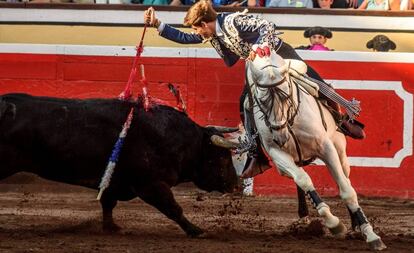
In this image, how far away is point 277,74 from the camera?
23.7 ft

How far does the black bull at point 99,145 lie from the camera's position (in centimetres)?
774

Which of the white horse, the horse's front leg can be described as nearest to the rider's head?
the white horse

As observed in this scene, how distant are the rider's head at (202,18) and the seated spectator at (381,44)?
4.16m

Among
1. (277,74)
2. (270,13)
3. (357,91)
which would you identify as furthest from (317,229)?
(270,13)

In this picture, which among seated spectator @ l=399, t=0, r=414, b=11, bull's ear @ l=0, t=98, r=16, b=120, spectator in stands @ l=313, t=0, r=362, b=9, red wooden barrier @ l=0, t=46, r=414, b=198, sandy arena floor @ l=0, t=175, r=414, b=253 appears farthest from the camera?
spectator in stands @ l=313, t=0, r=362, b=9

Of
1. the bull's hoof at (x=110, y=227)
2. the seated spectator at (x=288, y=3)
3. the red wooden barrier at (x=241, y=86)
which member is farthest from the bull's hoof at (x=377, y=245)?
the seated spectator at (x=288, y=3)

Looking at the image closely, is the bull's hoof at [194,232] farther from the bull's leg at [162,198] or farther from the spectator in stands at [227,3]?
the spectator in stands at [227,3]

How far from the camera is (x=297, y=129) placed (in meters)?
7.63

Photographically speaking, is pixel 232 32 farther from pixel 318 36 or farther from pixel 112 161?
pixel 318 36

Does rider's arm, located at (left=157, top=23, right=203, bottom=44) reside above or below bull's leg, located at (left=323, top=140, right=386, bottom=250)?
above

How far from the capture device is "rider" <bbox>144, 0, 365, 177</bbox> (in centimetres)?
788

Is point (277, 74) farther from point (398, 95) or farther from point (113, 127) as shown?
point (398, 95)

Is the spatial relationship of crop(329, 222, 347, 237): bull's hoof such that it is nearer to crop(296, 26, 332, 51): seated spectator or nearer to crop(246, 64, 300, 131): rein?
crop(246, 64, 300, 131): rein

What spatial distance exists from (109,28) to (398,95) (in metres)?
3.25
